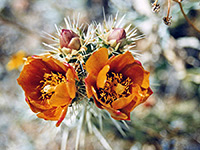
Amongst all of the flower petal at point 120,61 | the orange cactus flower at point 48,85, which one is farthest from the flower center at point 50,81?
the flower petal at point 120,61

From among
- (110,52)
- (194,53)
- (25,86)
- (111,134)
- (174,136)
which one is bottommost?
(174,136)

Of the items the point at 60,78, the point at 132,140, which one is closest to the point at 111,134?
the point at 132,140

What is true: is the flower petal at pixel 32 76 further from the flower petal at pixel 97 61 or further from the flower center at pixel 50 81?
the flower petal at pixel 97 61

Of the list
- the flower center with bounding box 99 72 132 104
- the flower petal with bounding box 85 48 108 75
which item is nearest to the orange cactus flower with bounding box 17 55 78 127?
the flower petal with bounding box 85 48 108 75

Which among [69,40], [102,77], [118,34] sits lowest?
[102,77]

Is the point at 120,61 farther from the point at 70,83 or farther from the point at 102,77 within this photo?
the point at 70,83

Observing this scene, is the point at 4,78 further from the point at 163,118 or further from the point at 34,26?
the point at 163,118

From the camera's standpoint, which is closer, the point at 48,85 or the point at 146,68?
the point at 48,85

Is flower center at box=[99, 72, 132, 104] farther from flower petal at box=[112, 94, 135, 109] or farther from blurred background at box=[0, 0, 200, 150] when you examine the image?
blurred background at box=[0, 0, 200, 150]

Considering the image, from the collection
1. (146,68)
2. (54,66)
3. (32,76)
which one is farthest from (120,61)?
(146,68)
